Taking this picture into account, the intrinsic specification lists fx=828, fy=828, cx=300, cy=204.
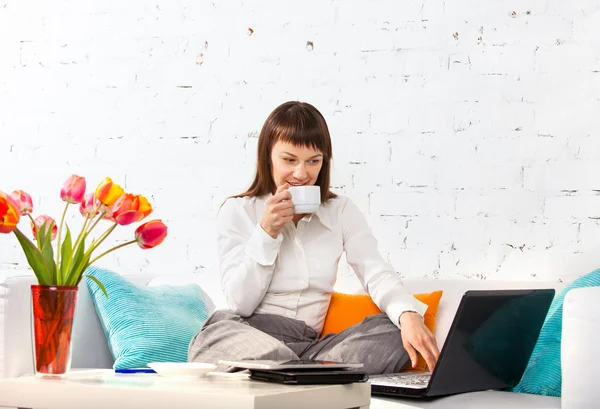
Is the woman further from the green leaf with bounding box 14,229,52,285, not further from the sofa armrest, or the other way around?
the green leaf with bounding box 14,229,52,285

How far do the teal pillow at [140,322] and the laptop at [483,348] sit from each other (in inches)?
25.0

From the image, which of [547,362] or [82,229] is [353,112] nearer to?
[547,362]

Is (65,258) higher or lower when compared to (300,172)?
lower

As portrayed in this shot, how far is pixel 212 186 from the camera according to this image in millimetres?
2986

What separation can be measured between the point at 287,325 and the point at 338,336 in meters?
0.14

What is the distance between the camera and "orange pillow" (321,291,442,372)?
238 centimetres

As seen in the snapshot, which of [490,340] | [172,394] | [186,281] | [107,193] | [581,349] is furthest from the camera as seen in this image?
[186,281]

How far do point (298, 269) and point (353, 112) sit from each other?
73 centimetres

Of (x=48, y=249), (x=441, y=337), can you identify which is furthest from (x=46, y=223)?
(x=441, y=337)

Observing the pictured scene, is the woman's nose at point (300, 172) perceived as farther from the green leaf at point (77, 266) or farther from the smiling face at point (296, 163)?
the green leaf at point (77, 266)

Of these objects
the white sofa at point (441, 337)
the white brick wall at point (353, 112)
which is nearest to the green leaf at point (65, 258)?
the white sofa at point (441, 337)

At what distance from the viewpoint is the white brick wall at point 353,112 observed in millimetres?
2682

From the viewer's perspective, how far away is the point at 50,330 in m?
1.54

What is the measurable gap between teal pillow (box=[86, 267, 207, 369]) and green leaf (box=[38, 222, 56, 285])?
73 cm
